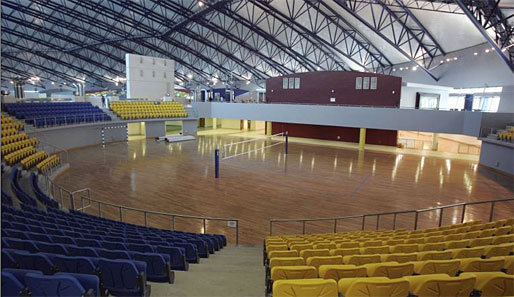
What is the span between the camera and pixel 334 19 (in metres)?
29.7

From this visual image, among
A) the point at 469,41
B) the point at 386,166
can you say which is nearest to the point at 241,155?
the point at 386,166

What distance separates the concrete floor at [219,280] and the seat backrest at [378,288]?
1.84 meters

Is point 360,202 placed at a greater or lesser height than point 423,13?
lesser

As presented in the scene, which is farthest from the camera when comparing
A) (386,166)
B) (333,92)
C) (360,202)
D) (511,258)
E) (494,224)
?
(333,92)

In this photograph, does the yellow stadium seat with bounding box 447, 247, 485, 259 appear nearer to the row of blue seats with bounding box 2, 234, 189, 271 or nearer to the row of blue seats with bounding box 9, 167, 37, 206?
the row of blue seats with bounding box 2, 234, 189, 271

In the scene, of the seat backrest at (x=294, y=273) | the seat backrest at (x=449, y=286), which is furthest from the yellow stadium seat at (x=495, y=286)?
the seat backrest at (x=294, y=273)

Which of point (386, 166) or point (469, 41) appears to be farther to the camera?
point (469, 41)

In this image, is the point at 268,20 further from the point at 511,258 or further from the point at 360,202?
→ the point at 511,258

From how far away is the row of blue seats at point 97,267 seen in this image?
159 inches

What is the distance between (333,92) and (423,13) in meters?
10.3

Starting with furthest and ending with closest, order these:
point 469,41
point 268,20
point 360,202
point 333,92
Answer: point 268,20, point 333,92, point 469,41, point 360,202

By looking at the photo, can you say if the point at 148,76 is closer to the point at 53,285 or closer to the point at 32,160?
the point at 32,160

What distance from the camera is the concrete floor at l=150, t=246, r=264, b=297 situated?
4.49m

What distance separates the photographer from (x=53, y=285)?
3145 millimetres
